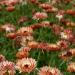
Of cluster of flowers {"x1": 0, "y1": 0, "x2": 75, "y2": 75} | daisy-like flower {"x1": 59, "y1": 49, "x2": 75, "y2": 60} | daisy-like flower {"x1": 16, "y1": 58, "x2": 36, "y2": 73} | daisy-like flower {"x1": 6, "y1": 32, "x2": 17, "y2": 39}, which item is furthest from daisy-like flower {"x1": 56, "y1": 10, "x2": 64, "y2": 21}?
daisy-like flower {"x1": 16, "y1": 58, "x2": 36, "y2": 73}

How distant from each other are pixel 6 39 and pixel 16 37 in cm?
48

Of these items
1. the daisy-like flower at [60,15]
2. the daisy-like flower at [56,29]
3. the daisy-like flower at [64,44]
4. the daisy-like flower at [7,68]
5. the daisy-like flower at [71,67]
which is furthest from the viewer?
the daisy-like flower at [60,15]

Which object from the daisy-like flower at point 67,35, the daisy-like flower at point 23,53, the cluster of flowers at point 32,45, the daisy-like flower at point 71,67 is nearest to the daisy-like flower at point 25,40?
the cluster of flowers at point 32,45

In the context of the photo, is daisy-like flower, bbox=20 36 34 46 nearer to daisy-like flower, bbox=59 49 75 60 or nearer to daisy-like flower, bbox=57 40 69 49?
daisy-like flower, bbox=57 40 69 49

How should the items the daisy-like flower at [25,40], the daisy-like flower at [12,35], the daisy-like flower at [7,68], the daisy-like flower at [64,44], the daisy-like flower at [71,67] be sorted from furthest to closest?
the daisy-like flower at [12,35]
the daisy-like flower at [25,40]
the daisy-like flower at [64,44]
the daisy-like flower at [71,67]
the daisy-like flower at [7,68]

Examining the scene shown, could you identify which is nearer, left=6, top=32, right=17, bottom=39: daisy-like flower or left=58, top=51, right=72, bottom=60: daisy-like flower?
left=58, top=51, right=72, bottom=60: daisy-like flower

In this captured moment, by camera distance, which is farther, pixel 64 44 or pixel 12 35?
pixel 12 35

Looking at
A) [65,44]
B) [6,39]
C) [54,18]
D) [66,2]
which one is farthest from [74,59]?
[66,2]

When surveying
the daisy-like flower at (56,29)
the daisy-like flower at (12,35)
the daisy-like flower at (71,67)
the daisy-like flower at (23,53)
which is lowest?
the daisy-like flower at (56,29)

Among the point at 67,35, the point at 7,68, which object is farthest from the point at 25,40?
the point at 7,68

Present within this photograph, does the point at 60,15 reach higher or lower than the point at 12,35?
lower

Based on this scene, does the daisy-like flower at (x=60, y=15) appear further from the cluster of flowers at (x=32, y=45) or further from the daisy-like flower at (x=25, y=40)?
the daisy-like flower at (x=25, y=40)

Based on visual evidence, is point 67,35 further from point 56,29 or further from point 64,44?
point 64,44

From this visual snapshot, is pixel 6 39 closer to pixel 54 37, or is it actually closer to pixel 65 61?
pixel 54 37
